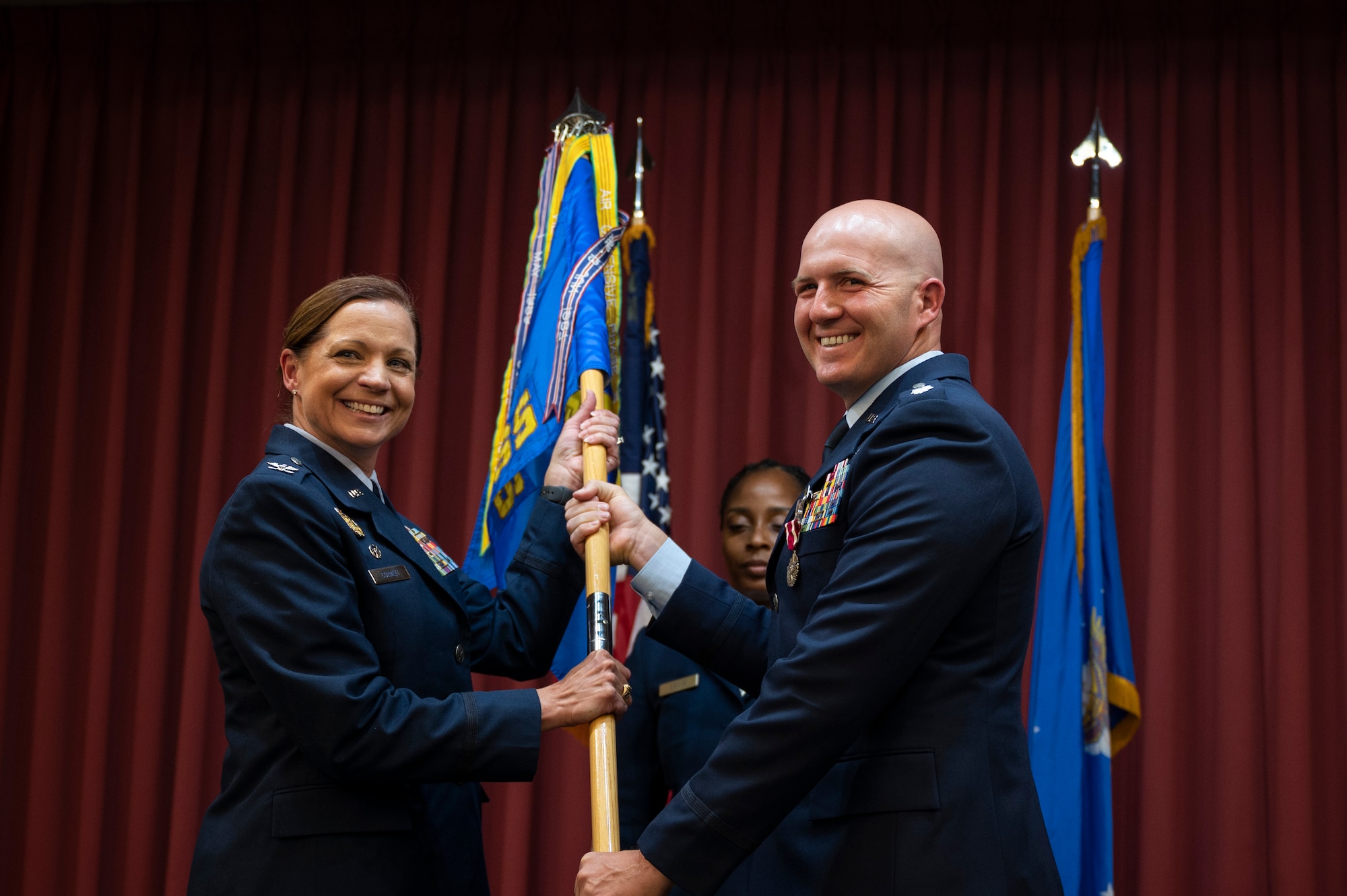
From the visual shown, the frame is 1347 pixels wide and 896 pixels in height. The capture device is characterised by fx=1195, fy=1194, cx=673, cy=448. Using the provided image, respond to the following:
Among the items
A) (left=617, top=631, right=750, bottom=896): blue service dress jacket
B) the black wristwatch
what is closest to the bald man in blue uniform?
the black wristwatch

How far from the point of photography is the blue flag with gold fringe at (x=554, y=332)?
2.44 m

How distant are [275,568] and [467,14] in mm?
3065

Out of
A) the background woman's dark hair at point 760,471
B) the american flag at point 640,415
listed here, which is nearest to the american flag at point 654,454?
the american flag at point 640,415

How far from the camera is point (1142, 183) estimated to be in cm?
396

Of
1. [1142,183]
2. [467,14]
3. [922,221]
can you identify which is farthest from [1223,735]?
[467,14]

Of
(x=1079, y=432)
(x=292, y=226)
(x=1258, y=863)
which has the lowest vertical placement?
(x=1258, y=863)

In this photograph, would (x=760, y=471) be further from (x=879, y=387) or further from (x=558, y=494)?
(x=879, y=387)

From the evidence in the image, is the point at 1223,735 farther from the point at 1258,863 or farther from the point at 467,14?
the point at 467,14

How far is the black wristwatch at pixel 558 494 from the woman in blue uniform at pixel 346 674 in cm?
31

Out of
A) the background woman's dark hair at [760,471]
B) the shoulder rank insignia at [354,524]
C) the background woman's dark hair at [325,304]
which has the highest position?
the background woman's dark hair at [325,304]

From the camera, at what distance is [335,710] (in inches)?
67.1

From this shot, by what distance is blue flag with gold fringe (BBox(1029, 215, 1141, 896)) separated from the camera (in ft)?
9.73

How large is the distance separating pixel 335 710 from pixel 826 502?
0.79 m

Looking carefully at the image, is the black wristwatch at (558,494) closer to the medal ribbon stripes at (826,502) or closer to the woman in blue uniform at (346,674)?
the woman in blue uniform at (346,674)
